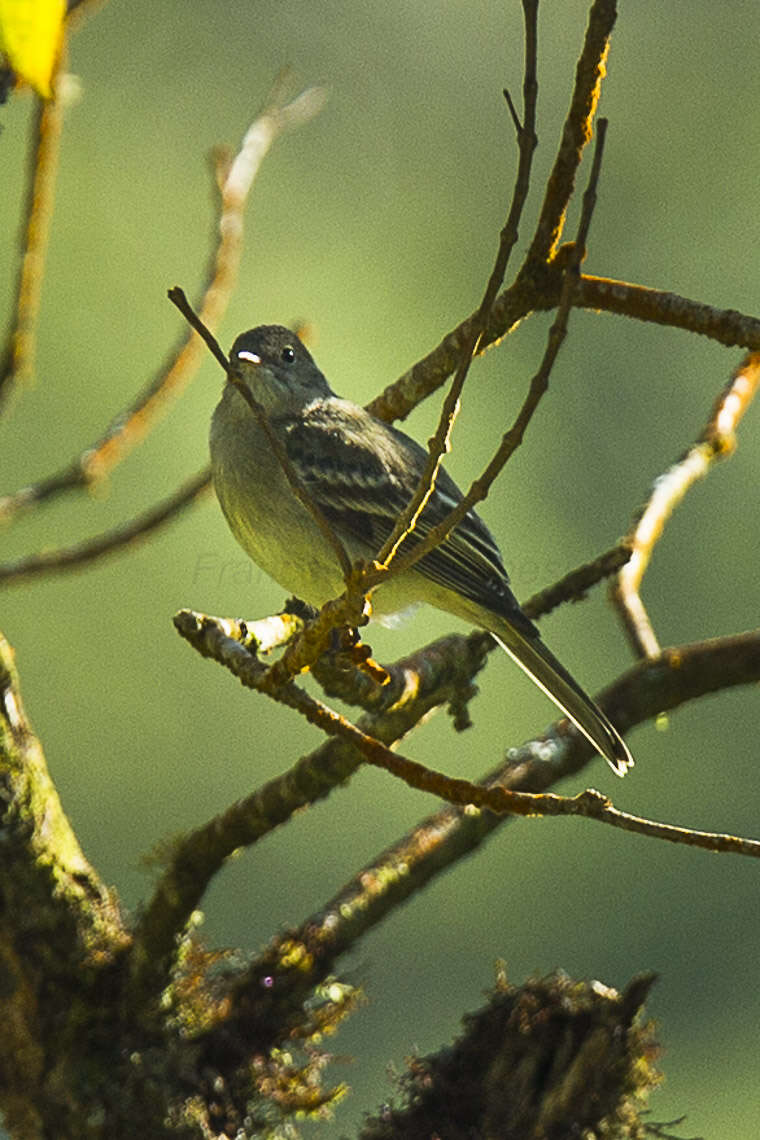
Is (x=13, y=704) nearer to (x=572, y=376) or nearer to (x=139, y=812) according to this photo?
(x=139, y=812)

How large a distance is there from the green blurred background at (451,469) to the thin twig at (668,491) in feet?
14.7

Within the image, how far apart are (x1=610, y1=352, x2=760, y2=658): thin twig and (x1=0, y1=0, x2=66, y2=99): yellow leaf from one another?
8.82ft

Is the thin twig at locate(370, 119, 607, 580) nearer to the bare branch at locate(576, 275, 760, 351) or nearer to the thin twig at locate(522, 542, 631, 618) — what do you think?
the bare branch at locate(576, 275, 760, 351)

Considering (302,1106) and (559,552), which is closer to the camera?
(302,1106)

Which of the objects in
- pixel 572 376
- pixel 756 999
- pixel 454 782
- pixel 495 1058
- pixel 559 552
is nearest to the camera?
pixel 454 782

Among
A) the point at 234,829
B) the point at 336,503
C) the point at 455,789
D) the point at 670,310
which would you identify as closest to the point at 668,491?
the point at 336,503

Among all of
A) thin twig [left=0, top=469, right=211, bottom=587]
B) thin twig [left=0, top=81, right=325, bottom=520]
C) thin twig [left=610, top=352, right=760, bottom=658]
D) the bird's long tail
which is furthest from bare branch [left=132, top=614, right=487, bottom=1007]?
thin twig [left=0, top=81, right=325, bottom=520]

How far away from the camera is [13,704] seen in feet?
12.1

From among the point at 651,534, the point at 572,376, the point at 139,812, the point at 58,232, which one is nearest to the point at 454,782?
the point at 651,534

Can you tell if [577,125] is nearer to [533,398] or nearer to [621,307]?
[621,307]

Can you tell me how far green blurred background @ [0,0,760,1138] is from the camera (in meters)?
12.3

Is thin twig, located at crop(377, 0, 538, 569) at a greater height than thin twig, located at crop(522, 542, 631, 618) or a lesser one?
lesser

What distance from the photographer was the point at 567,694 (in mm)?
4379

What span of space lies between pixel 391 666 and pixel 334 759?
333mm
